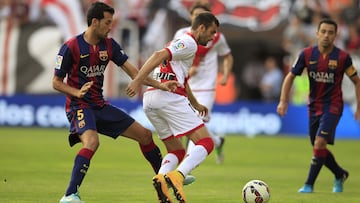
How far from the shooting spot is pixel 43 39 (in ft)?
105

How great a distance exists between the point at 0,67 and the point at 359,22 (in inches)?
500

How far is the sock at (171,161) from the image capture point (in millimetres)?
10883

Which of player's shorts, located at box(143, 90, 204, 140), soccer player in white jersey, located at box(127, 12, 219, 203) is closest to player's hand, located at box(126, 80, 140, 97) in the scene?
soccer player in white jersey, located at box(127, 12, 219, 203)

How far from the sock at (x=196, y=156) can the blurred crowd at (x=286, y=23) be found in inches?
682

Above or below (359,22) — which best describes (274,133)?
below

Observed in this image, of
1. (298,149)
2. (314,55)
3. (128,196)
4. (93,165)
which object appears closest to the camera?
(128,196)

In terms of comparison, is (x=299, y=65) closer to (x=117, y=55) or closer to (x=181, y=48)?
(x=181, y=48)

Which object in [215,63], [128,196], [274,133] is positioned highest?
[215,63]

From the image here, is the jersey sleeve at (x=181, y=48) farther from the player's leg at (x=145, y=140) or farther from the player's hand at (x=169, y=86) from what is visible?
the player's leg at (x=145, y=140)

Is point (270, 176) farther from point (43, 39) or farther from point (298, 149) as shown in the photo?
point (43, 39)

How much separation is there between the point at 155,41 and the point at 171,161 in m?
19.5

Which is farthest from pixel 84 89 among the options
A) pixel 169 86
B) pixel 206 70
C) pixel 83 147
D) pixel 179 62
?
pixel 206 70

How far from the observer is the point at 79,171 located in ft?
33.1

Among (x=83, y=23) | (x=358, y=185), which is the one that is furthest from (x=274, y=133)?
(x=358, y=185)
